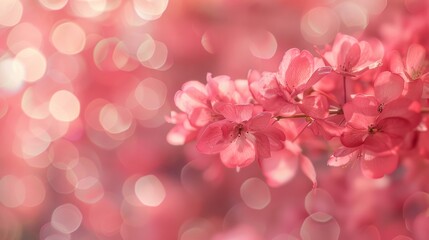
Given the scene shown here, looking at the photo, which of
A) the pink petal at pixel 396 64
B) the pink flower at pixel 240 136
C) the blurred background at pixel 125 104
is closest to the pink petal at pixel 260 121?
the pink flower at pixel 240 136

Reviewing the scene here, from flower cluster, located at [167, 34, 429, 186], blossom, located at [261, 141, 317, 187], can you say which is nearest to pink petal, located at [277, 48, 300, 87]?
flower cluster, located at [167, 34, 429, 186]

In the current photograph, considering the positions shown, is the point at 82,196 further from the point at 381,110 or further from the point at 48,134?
→ the point at 381,110

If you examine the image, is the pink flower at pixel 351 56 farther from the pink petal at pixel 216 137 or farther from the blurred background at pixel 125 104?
the blurred background at pixel 125 104

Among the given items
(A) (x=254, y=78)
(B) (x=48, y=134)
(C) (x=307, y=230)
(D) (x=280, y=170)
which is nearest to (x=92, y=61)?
(B) (x=48, y=134)

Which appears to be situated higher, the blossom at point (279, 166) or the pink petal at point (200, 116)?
the pink petal at point (200, 116)

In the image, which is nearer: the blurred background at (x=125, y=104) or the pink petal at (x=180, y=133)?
the pink petal at (x=180, y=133)

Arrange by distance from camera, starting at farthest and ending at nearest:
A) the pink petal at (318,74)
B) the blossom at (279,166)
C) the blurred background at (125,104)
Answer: the blurred background at (125,104)
the blossom at (279,166)
the pink petal at (318,74)

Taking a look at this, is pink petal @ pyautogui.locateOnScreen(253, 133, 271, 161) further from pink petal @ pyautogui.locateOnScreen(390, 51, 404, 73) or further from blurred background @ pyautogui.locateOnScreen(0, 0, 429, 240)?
blurred background @ pyautogui.locateOnScreen(0, 0, 429, 240)
